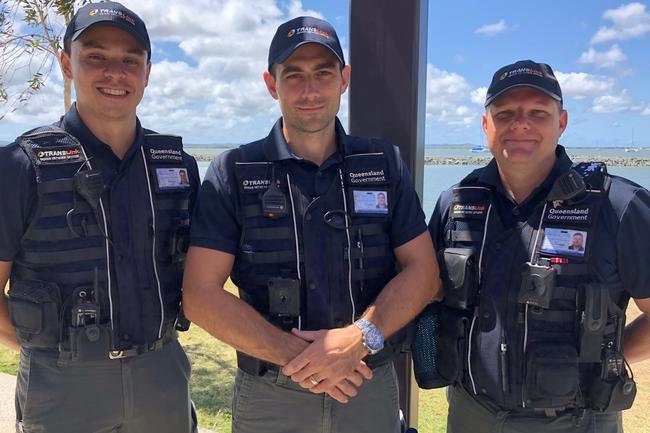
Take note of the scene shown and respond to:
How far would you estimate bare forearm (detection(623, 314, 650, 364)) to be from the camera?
2.38 m

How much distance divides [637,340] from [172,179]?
7.51ft

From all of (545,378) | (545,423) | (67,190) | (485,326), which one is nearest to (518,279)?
(485,326)

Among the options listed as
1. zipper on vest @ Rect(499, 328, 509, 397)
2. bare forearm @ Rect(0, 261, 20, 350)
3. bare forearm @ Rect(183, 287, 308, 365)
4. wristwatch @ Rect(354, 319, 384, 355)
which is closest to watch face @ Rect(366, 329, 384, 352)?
wristwatch @ Rect(354, 319, 384, 355)

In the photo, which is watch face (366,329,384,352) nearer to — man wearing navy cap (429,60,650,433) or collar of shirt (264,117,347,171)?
man wearing navy cap (429,60,650,433)

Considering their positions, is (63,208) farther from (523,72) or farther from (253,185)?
(523,72)

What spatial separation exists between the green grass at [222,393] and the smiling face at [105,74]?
10.0 ft

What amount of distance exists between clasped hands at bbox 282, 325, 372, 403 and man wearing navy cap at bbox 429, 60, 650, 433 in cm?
51

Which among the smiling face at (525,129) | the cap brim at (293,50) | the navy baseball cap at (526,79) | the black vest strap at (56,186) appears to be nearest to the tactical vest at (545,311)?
the smiling face at (525,129)

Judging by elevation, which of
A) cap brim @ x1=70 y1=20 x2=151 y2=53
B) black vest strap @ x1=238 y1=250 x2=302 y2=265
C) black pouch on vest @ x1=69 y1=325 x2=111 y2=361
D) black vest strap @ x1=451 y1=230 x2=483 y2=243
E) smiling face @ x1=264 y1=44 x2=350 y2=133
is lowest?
black pouch on vest @ x1=69 y1=325 x2=111 y2=361

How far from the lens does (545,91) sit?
2357mm

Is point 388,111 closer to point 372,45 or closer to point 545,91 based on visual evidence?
point 372,45

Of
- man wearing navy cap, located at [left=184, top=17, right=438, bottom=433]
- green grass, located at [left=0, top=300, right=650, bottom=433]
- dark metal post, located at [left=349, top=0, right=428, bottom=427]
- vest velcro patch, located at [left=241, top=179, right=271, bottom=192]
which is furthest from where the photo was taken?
green grass, located at [left=0, top=300, right=650, bottom=433]

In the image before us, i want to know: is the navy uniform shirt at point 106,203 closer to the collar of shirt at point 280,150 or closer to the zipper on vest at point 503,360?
the collar of shirt at point 280,150

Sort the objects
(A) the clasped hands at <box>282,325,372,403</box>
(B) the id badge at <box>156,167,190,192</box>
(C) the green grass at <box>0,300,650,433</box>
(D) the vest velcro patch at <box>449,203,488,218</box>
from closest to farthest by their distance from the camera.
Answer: (A) the clasped hands at <box>282,325,372,403</box> < (D) the vest velcro patch at <box>449,203,488,218</box> < (B) the id badge at <box>156,167,190,192</box> < (C) the green grass at <box>0,300,650,433</box>
